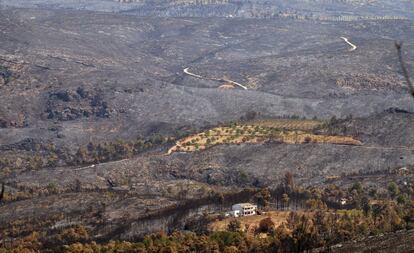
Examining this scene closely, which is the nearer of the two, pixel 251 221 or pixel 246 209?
pixel 251 221

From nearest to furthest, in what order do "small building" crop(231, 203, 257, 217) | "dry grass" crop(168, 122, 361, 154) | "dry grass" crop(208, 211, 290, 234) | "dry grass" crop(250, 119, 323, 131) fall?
"dry grass" crop(208, 211, 290, 234)
"small building" crop(231, 203, 257, 217)
"dry grass" crop(168, 122, 361, 154)
"dry grass" crop(250, 119, 323, 131)

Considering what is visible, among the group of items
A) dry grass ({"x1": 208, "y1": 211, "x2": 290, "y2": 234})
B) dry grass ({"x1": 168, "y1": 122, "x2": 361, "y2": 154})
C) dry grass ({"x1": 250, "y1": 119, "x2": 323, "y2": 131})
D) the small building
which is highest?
dry grass ({"x1": 208, "y1": 211, "x2": 290, "y2": 234})

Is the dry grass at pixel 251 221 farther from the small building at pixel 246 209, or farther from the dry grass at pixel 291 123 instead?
the dry grass at pixel 291 123

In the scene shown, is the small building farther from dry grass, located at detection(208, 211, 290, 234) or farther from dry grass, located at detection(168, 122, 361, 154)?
dry grass, located at detection(168, 122, 361, 154)

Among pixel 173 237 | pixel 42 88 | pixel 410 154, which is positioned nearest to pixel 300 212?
pixel 173 237

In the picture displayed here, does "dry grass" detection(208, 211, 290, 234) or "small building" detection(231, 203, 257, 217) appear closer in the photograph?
"dry grass" detection(208, 211, 290, 234)

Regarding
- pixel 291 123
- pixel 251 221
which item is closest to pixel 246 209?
pixel 251 221

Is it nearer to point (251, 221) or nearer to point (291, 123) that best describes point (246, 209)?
point (251, 221)

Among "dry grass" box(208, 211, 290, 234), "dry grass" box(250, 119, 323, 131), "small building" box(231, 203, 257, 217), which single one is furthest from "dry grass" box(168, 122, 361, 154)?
"dry grass" box(208, 211, 290, 234)
